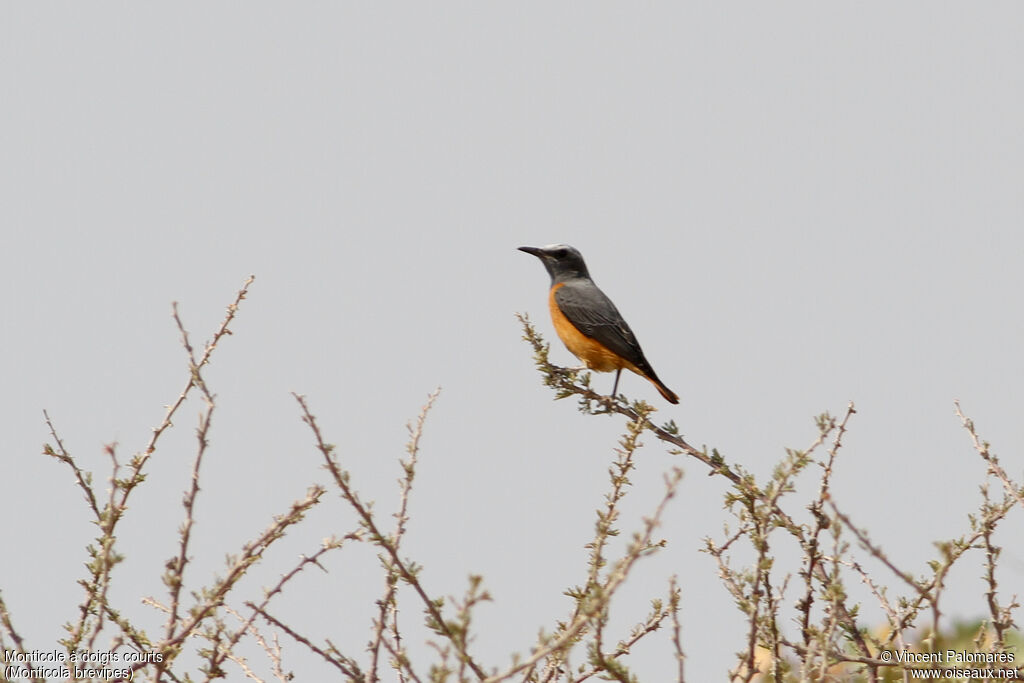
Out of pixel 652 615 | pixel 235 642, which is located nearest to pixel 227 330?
pixel 235 642

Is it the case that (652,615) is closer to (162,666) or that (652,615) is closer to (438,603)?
(438,603)

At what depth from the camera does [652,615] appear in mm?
4699

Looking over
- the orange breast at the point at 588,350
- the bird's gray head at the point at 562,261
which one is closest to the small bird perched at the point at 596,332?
the orange breast at the point at 588,350

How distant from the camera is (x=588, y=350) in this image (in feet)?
29.4

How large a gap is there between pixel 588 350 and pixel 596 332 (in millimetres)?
195

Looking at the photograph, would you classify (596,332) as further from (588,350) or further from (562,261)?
(562,261)

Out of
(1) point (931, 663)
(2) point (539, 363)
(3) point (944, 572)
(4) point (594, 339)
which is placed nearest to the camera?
(1) point (931, 663)

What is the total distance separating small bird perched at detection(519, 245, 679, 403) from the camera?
8758 mm

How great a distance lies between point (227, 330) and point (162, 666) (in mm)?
1639

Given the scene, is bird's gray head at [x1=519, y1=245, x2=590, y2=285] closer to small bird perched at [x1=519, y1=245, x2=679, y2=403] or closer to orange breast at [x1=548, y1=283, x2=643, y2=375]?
small bird perched at [x1=519, y1=245, x2=679, y2=403]

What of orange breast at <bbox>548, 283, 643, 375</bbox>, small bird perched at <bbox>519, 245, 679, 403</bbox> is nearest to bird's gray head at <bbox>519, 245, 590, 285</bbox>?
small bird perched at <bbox>519, 245, 679, 403</bbox>

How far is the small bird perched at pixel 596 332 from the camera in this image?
876 centimetres

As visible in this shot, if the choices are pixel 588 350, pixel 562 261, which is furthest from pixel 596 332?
pixel 562 261

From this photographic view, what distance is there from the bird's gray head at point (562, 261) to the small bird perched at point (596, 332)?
309 mm
